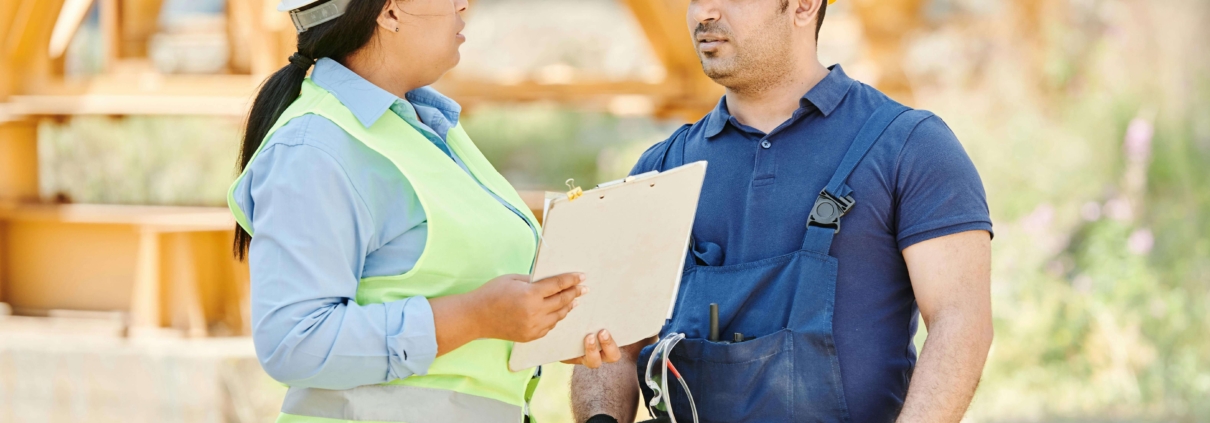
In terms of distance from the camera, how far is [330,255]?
4.85 ft

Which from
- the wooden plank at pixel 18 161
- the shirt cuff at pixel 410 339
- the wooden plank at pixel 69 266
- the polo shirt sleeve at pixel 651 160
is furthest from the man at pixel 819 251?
the wooden plank at pixel 18 161

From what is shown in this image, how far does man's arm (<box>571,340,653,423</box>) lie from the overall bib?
0.73 ft

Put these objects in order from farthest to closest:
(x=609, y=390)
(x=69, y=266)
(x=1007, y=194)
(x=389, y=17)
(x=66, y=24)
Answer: (x=1007, y=194)
(x=69, y=266)
(x=66, y=24)
(x=609, y=390)
(x=389, y=17)

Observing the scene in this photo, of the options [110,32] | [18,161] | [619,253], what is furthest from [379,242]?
[110,32]

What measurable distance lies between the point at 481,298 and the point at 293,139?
0.36m

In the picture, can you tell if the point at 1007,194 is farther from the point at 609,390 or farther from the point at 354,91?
the point at 354,91

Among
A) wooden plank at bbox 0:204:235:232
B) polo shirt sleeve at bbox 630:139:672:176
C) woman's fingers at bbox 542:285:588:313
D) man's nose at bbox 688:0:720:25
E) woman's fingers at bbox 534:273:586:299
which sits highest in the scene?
man's nose at bbox 688:0:720:25

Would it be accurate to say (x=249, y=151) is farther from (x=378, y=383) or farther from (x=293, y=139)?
(x=378, y=383)

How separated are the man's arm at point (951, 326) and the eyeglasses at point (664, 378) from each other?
40 centimetres

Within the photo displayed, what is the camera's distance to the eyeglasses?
1.91 meters

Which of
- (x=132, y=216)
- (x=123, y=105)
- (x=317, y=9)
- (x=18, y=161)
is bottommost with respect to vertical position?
(x=132, y=216)

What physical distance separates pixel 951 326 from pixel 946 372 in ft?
0.26

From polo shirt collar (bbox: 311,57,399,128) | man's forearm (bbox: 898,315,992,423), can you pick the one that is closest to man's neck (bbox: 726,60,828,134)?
man's forearm (bbox: 898,315,992,423)

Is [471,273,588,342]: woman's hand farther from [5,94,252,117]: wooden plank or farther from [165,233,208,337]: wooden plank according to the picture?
[165,233,208,337]: wooden plank
